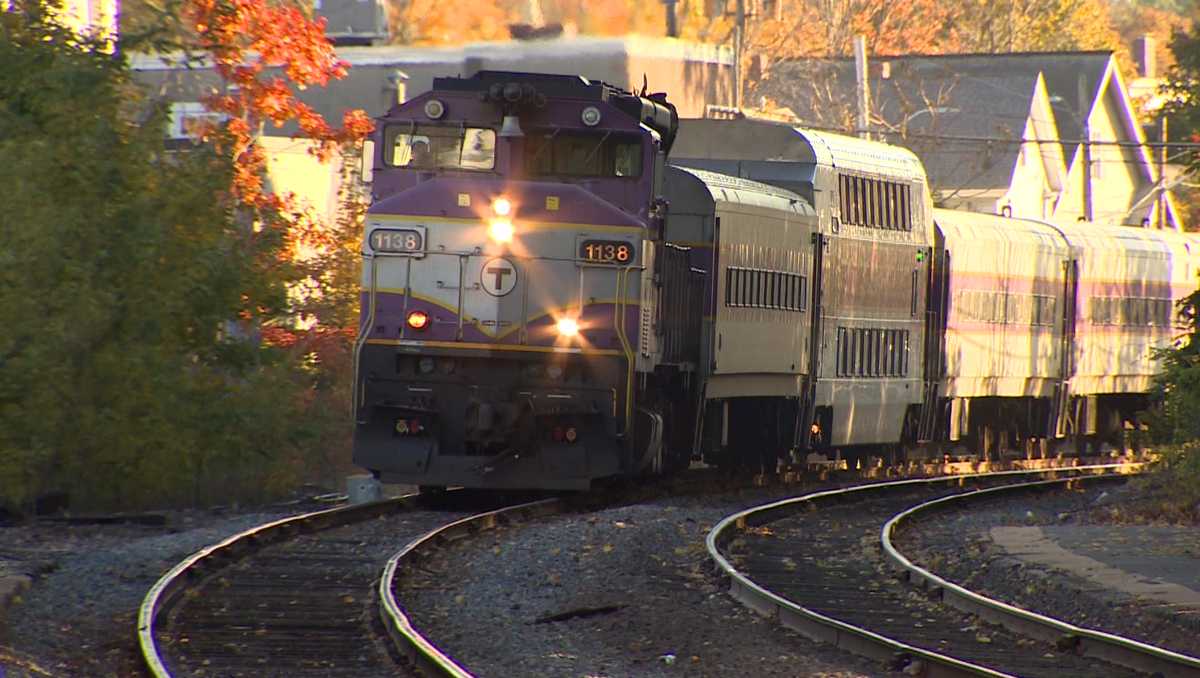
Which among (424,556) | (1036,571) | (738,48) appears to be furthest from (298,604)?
(738,48)

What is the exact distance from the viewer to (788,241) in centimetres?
2127

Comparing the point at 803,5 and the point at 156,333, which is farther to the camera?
the point at 803,5

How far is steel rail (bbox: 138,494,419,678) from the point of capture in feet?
34.2

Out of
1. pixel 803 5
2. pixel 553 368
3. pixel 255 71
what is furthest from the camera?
pixel 803 5

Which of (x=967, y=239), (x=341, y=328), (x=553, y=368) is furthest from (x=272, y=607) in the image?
(x=967, y=239)

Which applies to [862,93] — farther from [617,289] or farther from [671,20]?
[617,289]

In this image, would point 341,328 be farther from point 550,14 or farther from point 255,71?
point 550,14

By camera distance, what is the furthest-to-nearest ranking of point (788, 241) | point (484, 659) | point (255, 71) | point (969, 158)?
point (969, 158) < point (255, 71) < point (788, 241) < point (484, 659)

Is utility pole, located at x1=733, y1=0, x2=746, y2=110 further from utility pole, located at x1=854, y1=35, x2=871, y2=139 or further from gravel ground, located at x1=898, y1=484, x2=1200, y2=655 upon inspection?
gravel ground, located at x1=898, y1=484, x2=1200, y2=655

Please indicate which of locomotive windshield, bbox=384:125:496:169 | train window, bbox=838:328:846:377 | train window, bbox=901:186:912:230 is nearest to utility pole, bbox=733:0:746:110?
train window, bbox=901:186:912:230

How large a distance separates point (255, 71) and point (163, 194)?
693 centimetres

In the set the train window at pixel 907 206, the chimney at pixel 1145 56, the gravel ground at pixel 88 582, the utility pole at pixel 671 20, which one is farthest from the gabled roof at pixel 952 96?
the gravel ground at pixel 88 582

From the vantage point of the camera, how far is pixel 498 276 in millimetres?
17469

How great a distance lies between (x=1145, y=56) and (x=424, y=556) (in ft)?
227
